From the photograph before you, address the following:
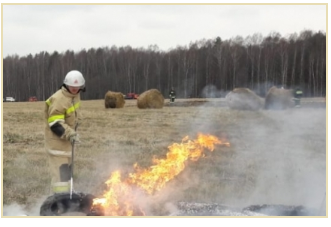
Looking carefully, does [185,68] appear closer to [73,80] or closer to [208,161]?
[208,161]

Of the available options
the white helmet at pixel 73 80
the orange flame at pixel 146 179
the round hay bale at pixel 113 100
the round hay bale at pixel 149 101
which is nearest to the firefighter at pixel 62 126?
the white helmet at pixel 73 80

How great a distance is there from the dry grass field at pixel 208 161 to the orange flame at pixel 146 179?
14.3 inches

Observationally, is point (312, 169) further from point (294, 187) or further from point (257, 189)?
point (257, 189)

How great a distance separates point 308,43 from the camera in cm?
2059

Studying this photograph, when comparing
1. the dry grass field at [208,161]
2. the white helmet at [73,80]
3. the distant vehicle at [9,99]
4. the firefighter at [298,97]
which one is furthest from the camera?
the distant vehicle at [9,99]

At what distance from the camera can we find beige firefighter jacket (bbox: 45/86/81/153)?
653 centimetres

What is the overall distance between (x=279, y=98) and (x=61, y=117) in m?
19.0

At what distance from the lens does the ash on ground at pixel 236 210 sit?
6848 mm

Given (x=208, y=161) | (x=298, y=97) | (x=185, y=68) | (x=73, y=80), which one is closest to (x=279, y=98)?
(x=298, y=97)

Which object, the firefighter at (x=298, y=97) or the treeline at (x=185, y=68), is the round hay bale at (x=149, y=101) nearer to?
the treeline at (x=185, y=68)

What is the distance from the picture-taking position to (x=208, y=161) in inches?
432

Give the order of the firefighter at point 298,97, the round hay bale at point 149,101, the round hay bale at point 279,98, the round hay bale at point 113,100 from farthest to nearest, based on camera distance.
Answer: the round hay bale at point 113,100, the round hay bale at point 149,101, the round hay bale at point 279,98, the firefighter at point 298,97

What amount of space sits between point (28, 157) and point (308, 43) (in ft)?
46.0

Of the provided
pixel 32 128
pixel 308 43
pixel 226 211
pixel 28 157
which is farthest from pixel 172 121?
pixel 226 211
